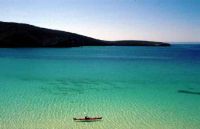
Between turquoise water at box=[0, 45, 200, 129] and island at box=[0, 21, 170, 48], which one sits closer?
turquoise water at box=[0, 45, 200, 129]

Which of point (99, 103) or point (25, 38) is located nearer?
point (99, 103)

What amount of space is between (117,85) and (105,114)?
10495 millimetres

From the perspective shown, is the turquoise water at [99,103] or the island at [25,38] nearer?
the turquoise water at [99,103]

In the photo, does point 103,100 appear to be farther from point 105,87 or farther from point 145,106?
point 105,87

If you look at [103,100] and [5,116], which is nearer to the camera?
[5,116]

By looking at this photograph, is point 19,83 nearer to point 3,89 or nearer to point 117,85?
point 3,89

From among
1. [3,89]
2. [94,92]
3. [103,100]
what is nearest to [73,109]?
[103,100]

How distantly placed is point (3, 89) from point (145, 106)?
9997 millimetres

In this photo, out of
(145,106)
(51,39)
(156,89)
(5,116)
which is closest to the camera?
(5,116)

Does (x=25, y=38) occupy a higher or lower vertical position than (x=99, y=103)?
higher

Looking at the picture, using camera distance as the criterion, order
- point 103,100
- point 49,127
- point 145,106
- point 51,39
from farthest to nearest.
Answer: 1. point 51,39
2. point 103,100
3. point 145,106
4. point 49,127

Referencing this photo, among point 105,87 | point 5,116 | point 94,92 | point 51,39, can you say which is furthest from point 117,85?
point 51,39

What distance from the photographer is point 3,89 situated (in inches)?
962

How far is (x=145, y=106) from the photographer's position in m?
20.1
